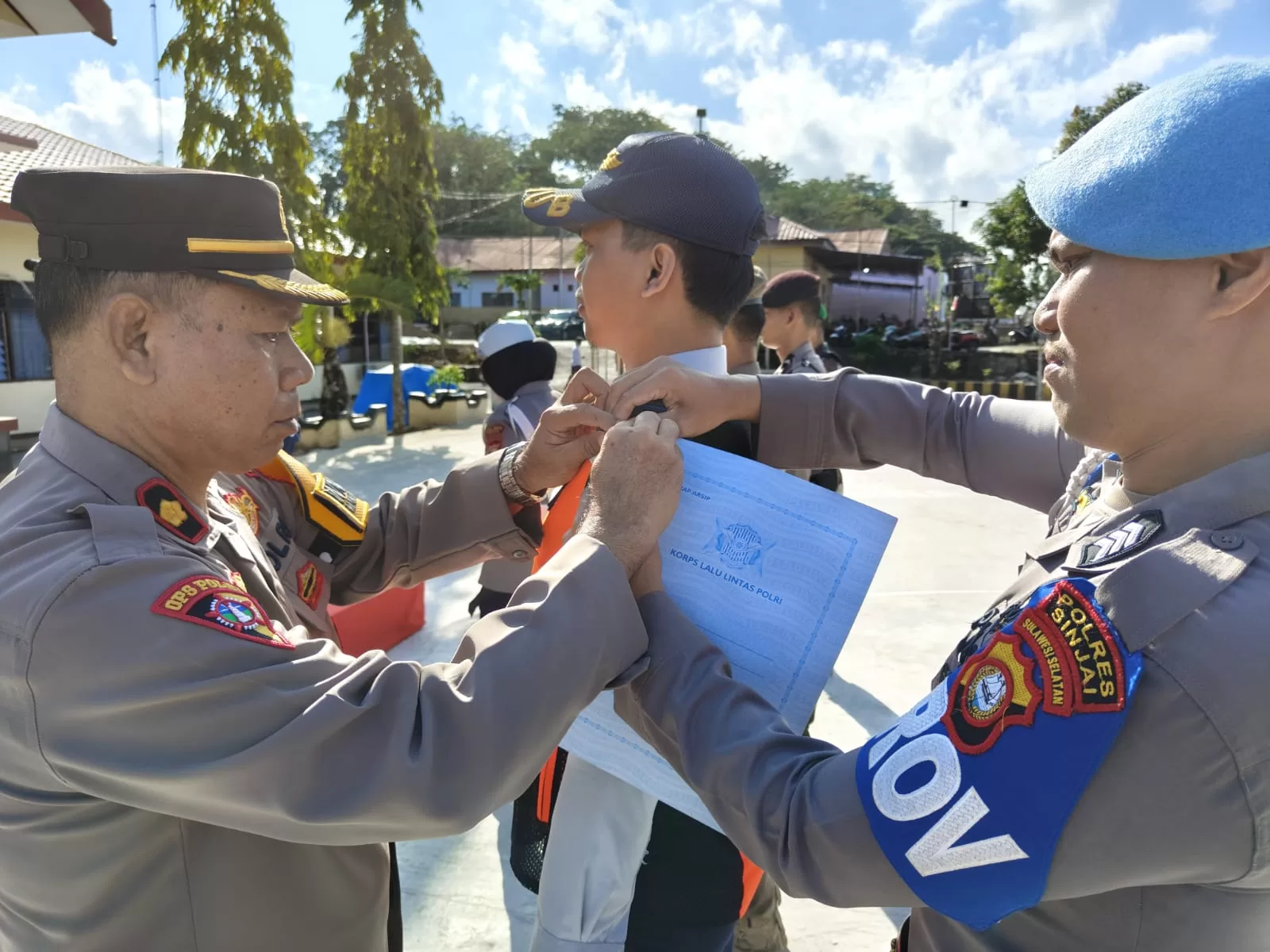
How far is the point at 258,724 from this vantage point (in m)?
1.00

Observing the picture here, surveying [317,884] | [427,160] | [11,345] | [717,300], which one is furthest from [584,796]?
[427,160]

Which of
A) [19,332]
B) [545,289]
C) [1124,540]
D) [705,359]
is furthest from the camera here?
[545,289]

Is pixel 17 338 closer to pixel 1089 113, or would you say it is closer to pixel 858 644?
pixel 858 644

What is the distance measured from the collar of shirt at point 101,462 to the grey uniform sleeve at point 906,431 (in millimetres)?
1103

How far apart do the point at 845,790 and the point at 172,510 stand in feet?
3.38

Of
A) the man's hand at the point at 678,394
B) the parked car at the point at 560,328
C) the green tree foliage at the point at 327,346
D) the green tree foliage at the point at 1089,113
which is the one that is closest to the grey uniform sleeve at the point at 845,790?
the man's hand at the point at 678,394

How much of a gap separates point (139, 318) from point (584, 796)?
3.43 feet

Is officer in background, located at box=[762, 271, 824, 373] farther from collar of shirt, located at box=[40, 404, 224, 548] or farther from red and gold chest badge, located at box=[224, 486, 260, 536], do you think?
collar of shirt, located at box=[40, 404, 224, 548]

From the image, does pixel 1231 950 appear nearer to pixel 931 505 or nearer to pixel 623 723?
pixel 623 723

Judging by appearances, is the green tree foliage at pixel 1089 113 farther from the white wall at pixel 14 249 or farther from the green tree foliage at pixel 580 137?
the green tree foliage at pixel 580 137

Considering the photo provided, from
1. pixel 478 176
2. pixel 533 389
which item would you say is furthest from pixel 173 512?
pixel 478 176

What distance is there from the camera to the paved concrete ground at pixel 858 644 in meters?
2.68

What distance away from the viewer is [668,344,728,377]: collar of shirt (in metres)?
1.69

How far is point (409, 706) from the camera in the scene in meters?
1.04
